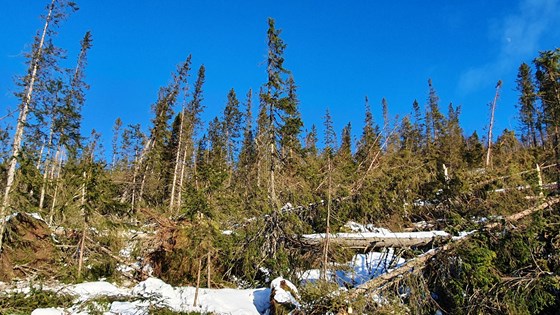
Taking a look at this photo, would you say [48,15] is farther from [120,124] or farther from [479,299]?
[120,124]

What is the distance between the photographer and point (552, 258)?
6.82 m

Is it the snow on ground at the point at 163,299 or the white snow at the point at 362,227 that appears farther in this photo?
the white snow at the point at 362,227

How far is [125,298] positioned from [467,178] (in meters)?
10.5

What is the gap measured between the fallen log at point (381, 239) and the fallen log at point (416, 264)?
422 mm

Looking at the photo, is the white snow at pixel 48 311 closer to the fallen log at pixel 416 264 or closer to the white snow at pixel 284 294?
the white snow at pixel 284 294

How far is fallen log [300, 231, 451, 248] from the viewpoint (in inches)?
309

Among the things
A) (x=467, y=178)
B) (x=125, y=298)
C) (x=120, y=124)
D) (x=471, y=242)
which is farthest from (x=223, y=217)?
(x=120, y=124)

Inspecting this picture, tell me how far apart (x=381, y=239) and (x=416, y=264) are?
1341 mm

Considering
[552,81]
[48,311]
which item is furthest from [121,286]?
[552,81]

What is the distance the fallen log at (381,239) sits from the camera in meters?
7.86

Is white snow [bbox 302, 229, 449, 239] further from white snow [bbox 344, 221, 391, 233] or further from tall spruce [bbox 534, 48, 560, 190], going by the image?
tall spruce [bbox 534, 48, 560, 190]

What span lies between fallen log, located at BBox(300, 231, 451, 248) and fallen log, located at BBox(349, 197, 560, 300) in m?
0.42

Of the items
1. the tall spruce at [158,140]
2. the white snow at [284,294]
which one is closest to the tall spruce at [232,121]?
the tall spruce at [158,140]

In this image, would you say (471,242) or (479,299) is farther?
(471,242)
